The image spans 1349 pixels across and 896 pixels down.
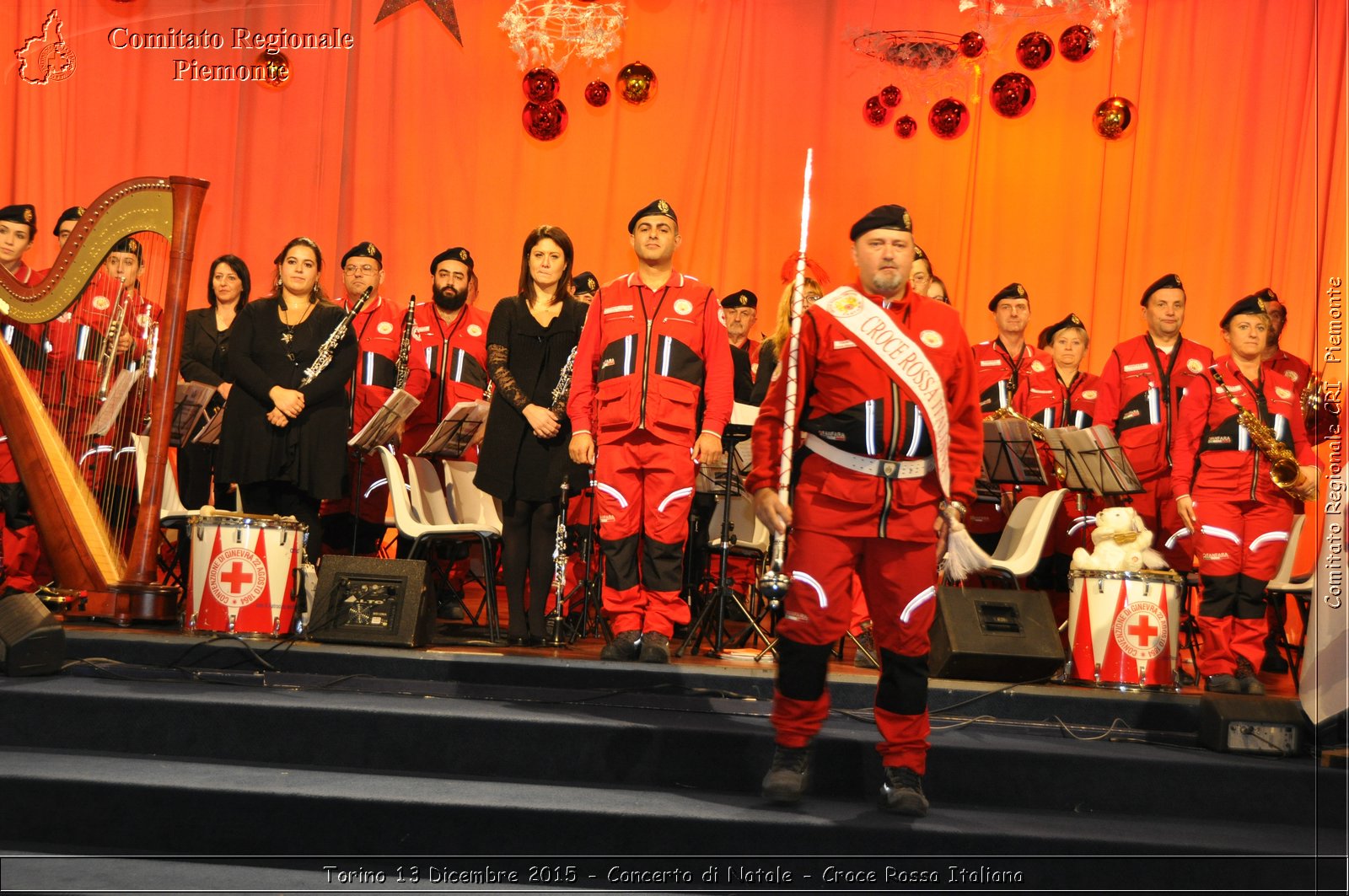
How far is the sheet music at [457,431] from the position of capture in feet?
20.2

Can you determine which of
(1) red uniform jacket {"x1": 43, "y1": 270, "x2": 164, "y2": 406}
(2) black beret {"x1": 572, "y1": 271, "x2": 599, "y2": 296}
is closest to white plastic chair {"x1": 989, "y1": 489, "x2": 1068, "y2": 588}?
(2) black beret {"x1": 572, "y1": 271, "x2": 599, "y2": 296}

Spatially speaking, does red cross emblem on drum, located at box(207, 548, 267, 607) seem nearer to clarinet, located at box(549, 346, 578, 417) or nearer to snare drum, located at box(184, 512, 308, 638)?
snare drum, located at box(184, 512, 308, 638)

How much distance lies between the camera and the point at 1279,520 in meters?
6.12

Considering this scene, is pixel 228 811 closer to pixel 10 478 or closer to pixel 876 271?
pixel 876 271

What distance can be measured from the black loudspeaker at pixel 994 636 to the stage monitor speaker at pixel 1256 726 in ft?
2.49

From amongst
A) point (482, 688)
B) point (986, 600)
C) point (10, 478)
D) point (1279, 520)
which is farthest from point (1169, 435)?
point (10, 478)

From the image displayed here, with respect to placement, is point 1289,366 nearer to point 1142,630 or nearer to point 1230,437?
point 1230,437

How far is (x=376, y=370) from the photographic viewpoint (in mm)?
7785

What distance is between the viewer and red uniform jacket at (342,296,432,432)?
25.2 ft

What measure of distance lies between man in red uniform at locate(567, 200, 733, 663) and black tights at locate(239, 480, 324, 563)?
5.14 feet

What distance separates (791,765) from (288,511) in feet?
10.9

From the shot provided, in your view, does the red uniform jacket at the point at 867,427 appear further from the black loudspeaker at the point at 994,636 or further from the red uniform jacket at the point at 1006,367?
the red uniform jacket at the point at 1006,367

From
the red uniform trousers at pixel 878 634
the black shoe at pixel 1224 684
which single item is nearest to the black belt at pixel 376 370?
the red uniform trousers at pixel 878 634

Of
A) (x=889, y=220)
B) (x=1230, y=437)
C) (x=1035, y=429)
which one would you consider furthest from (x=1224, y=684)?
(x=889, y=220)
